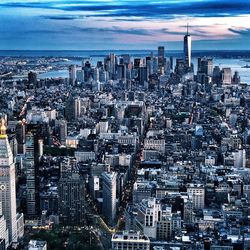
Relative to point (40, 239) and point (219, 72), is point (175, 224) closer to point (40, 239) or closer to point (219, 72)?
point (40, 239)

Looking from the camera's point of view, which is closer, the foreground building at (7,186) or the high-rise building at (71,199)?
the foreground building at (7,186)

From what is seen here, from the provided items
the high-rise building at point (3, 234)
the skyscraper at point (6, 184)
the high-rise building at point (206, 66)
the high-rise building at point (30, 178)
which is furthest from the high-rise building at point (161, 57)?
the high-rise building at point (3, 234)

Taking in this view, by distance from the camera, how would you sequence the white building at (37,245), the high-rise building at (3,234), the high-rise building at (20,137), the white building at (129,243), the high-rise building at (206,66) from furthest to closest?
1. the high-rise building at (206,66)
2. the high-rise building at (20,137)
3. the high-rise building at (3,234)
4. the white building at (37,245)
5. the white building at (129,243)

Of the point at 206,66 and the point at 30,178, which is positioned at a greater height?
the point at 206,66

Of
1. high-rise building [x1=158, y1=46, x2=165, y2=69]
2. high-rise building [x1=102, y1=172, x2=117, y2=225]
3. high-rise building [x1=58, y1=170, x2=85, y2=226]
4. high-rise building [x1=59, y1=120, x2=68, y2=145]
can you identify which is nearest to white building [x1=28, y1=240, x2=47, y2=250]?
high-rise building [x1=58, y1=170, x2=85, y2=226]

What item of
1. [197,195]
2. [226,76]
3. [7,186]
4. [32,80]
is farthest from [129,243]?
[226,76]

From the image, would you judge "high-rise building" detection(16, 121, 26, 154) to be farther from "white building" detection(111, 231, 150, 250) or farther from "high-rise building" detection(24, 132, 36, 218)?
"white building" detection(111, 231, 150, 250)

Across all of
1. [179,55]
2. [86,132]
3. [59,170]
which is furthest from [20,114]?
[179,55]

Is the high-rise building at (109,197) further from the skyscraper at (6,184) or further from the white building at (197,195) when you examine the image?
the skyscraper at (6,184)

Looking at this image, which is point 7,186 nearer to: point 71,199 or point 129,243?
point 71,199
